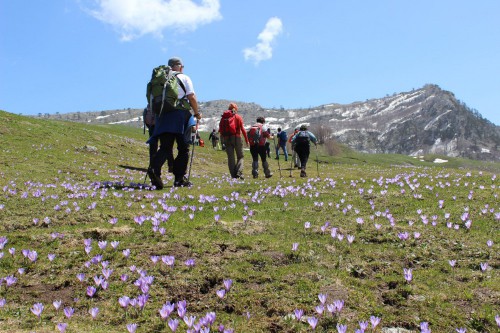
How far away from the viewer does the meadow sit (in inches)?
174

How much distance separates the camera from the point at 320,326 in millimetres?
4266

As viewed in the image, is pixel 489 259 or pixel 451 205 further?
pixel 451 205

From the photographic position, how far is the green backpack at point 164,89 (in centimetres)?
1120

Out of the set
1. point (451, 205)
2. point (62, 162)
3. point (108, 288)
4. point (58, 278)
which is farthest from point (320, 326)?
point (62, 162)

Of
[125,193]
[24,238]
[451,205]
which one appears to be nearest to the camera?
[24,238]

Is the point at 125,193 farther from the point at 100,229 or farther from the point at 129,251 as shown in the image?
the point at 129,251

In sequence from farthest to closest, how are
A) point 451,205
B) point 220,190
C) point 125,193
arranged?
point 220,190, point 125,193, point 451,205

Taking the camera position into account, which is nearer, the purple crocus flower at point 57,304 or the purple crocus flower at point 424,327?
the purple crocus flower at point 424,327

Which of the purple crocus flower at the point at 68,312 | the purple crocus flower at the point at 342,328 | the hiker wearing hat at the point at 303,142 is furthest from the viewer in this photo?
the hiker wearing hat at the point at 303,142

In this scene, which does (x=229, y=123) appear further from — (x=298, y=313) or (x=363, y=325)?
(x=363, y=325)

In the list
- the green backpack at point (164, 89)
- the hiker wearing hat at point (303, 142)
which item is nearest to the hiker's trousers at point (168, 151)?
the green backpack at point (164, 89)

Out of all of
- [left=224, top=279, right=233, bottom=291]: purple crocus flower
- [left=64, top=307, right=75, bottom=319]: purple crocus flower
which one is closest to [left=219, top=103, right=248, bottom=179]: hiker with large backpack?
[left=224, top=279, right=233, bottom=291]: purple crocus flower

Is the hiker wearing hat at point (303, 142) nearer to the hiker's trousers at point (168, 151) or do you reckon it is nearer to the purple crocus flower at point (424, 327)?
the hiker's trousers at point (168, 151)

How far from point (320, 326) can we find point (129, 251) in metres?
3.26
